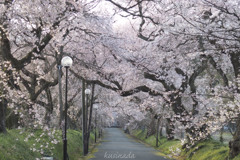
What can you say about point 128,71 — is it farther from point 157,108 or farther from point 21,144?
point 157,108

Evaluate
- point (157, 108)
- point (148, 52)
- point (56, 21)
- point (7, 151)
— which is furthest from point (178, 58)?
point (157, 108)

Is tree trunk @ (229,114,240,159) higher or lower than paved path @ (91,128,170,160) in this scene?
higher

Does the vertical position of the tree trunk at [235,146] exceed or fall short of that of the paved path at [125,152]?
it exceeds it

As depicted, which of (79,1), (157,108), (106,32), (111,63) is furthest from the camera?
(157,108)

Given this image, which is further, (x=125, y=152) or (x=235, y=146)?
(x=125, y=152)

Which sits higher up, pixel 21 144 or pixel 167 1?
pixel 167 1

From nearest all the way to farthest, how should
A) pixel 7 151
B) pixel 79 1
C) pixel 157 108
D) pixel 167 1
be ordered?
pixel 7 151, pixel 79 1, pixel 167 1, pixel 157 108

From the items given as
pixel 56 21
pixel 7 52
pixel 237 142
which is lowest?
pixel 237 142

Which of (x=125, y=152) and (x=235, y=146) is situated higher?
(x=235, y=146)

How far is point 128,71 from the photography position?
19.1 meters

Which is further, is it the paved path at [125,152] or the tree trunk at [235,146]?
the paved path at [125,152]

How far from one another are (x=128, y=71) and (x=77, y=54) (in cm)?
367

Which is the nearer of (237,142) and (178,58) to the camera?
(237,142)

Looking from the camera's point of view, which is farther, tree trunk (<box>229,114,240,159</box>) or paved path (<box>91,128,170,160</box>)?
paved path (<box>91,128,170,160</box>)
